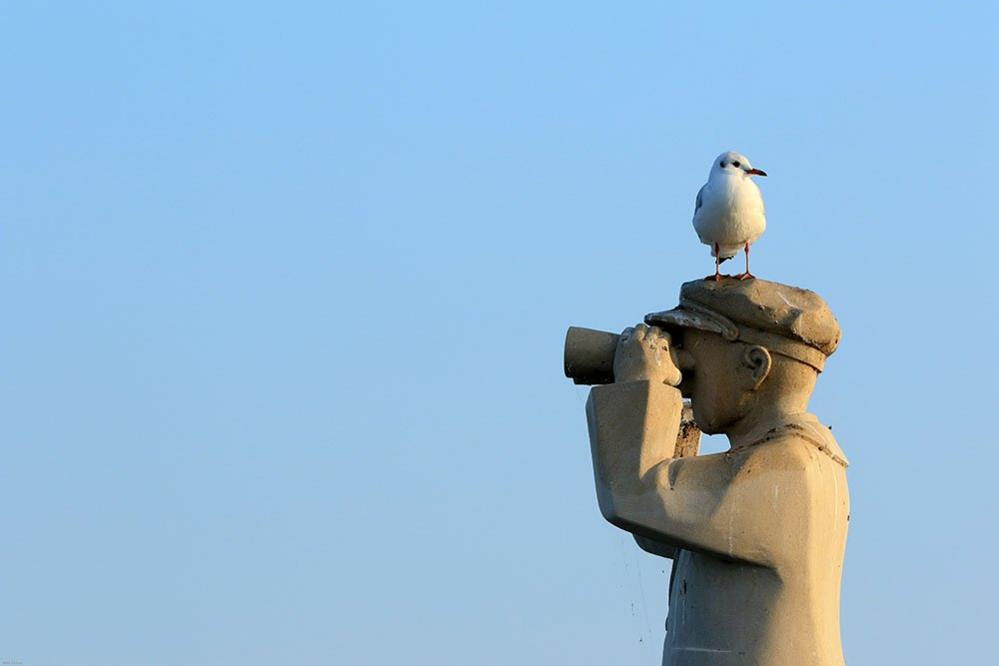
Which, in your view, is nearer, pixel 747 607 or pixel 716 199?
pixel 747 607

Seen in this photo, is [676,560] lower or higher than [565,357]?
lower

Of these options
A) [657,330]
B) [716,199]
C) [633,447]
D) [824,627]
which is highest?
[716,199]

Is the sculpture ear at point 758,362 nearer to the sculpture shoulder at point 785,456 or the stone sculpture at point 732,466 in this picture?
the stone sculpture at point 732,466

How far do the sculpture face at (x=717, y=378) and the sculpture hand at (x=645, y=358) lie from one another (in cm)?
16

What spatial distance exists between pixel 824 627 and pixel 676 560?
98 cm

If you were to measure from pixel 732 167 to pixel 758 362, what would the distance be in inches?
51.4

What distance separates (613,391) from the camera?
9852 millimetres

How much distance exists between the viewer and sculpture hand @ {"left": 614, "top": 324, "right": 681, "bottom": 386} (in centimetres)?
989

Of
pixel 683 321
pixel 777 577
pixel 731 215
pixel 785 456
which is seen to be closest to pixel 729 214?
pixel 731 215

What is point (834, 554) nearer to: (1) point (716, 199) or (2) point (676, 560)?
(2) point (676, 560)

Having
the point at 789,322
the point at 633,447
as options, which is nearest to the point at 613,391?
the point at 633,447

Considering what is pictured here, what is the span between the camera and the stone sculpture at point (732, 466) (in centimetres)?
956

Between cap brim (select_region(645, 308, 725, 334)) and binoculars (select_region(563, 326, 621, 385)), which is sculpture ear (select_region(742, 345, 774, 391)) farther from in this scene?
binoculars (select_region(563, 326, 621, 385))

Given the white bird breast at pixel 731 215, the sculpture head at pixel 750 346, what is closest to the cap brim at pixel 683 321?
the sculpture head at pixel 750 346
